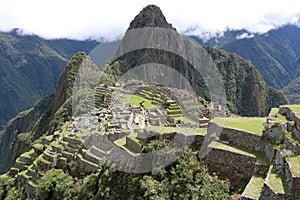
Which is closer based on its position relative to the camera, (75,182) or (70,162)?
(75,182)

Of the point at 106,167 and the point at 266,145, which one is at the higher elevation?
the point at 266,145

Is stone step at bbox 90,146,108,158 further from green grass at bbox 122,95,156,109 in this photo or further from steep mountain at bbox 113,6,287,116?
steep mountain at bbox 113,6,287,116

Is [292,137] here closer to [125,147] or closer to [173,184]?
[173,184]

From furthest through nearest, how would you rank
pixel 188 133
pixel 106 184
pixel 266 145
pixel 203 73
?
pixel 203 73
pixel 106 184
pixel 188 133
pixel 266 145

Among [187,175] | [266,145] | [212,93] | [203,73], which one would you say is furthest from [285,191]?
[203,73]

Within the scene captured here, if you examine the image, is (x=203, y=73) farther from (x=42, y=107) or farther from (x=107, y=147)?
(x=107, y=147)

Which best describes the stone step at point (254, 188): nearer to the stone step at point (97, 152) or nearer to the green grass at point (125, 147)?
the green grass at point (125, 147)
